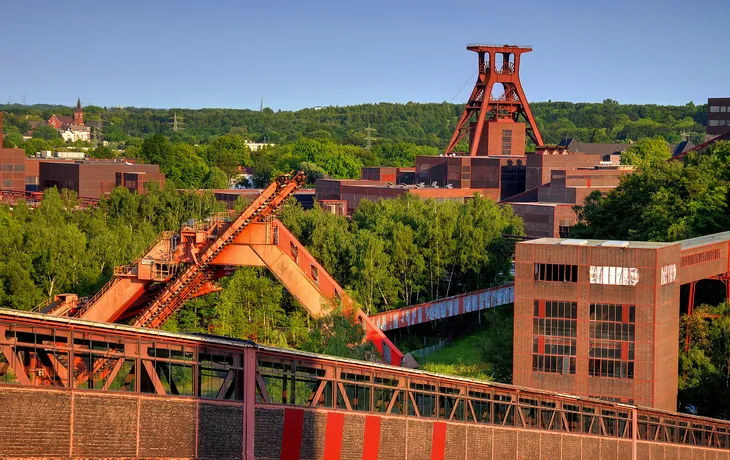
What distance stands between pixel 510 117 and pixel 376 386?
358 ft

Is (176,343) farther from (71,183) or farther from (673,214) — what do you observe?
(71,183)

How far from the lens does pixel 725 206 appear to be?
254ft

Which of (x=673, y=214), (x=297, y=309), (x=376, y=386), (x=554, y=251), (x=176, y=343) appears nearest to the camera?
(x=176, y=343)

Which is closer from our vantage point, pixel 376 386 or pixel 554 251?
pixel 376 386

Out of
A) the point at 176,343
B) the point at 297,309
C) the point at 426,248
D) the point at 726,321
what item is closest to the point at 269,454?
the point at 176,343

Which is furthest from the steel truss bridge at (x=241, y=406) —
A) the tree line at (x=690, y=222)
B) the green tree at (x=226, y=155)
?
the green tree at (x=226, y=155)

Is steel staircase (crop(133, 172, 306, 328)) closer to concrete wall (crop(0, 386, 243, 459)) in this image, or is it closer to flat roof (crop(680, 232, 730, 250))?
flat roof (crop(680, 232, 730, 250))

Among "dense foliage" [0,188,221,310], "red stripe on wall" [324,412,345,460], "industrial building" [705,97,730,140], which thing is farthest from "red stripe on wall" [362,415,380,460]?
Result: "industrial building" [705,97,730,140]

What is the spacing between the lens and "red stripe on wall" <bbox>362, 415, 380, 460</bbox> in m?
35.4

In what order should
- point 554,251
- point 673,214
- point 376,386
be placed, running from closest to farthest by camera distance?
point 376,386, point 554,251, point 673,214

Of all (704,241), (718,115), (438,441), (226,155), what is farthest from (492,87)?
(438,441)

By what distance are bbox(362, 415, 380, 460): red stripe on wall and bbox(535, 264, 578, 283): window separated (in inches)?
706

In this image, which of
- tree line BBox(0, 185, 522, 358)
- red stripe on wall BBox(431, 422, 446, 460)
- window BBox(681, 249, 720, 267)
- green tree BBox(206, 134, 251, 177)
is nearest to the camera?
red stripe on wall BBox(431, 422, 446, 460)

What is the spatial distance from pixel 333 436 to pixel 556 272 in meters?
19.8
